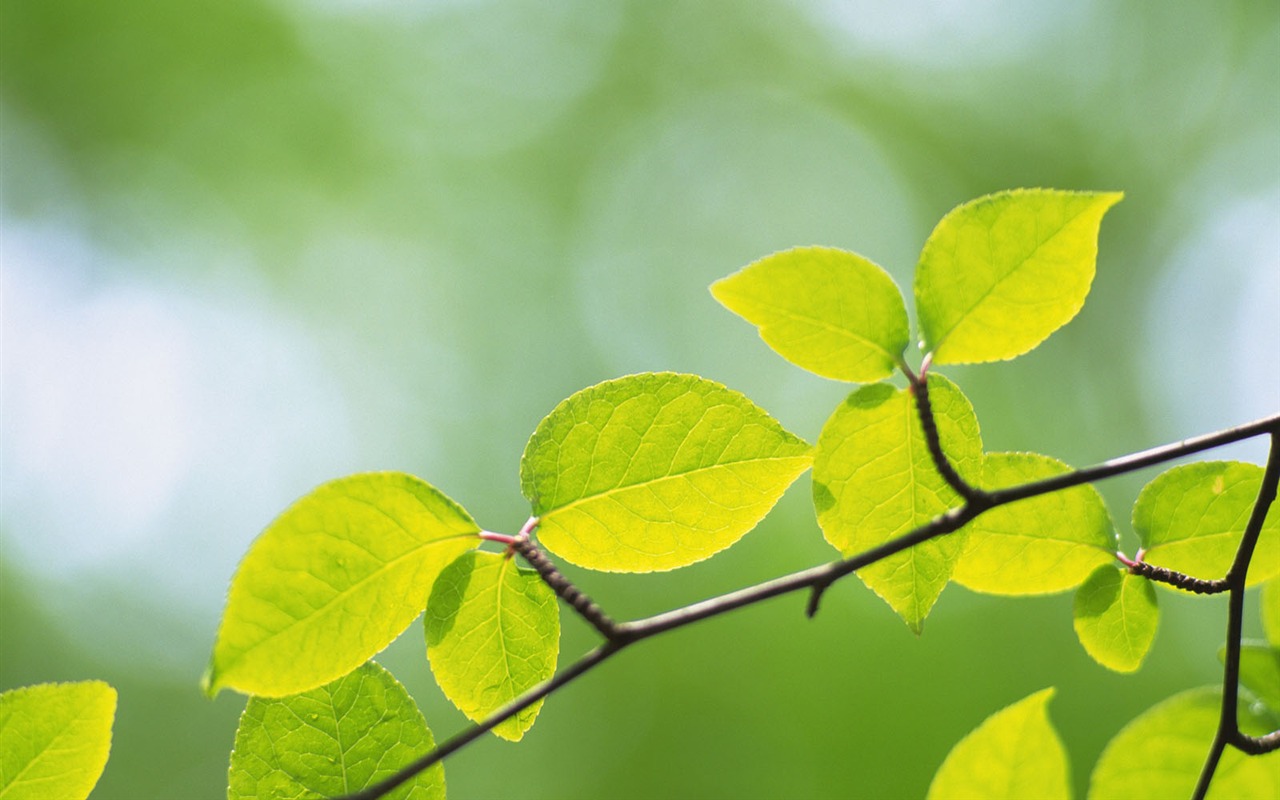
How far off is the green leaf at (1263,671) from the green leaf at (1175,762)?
0.04 m

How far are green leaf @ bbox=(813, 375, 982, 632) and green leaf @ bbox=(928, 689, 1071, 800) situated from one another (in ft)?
0.20

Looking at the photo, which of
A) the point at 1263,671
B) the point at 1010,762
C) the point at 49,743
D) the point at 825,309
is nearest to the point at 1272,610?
the point at 1263,671

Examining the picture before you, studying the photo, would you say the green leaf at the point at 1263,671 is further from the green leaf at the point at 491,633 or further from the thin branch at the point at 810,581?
the green leaf at the point at 491,633

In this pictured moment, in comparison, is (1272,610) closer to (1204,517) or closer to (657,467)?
(1204,517)

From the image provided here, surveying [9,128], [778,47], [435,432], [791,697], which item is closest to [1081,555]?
Result: [791,697]

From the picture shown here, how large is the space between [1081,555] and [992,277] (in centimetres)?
18

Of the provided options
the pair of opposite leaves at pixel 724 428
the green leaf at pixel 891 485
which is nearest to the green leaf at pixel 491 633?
the pair of opposite leaves at pixel 724 428

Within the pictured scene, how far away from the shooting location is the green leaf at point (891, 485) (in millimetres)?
484

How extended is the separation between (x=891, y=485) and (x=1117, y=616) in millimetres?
184

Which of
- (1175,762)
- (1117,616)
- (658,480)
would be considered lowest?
(1175,762)

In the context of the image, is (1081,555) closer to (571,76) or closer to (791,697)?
(791,697)

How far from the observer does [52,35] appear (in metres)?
8.64

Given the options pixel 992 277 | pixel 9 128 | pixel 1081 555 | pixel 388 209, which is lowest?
pixel 1081 555

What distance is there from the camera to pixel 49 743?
486mm
